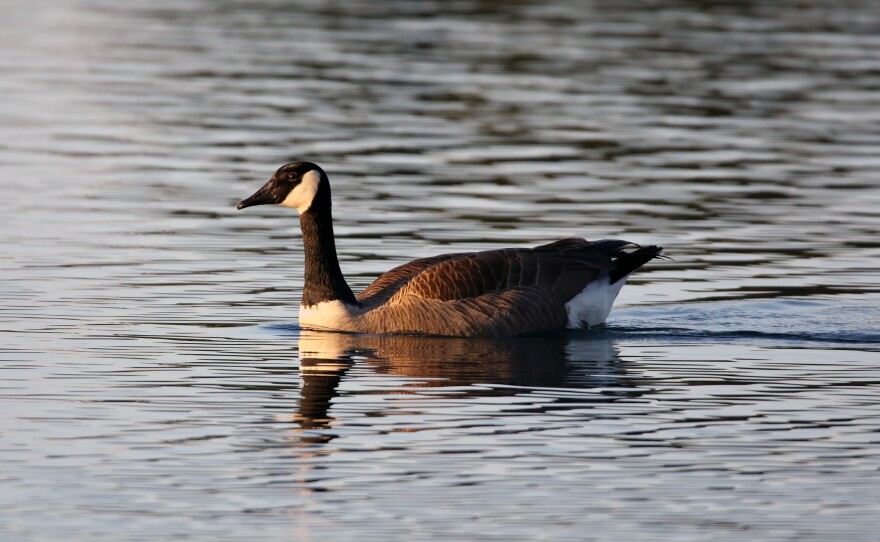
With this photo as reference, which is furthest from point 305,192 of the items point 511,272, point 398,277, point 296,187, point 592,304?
point 592,304

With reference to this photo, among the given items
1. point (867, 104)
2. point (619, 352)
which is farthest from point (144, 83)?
point (619, 352)

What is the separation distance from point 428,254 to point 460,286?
3.73 m

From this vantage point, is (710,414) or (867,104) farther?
(867,104)

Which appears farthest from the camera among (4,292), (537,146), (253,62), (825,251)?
(253,62)

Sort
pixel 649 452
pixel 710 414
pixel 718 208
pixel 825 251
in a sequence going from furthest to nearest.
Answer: pixel 718 208 → pixel 825 251 → pixel 710 414 → pixel 649 452

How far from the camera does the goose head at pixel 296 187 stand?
16.9 m

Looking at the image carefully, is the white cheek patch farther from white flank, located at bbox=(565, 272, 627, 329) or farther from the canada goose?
white flank, located at bbox=(565, 272, 627, 329)

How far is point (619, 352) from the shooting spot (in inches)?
604

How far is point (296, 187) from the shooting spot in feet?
55.8

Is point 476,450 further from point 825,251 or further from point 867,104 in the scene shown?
point 867,104

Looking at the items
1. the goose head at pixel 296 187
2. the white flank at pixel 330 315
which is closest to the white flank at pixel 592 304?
the white flank at pixel 330 315

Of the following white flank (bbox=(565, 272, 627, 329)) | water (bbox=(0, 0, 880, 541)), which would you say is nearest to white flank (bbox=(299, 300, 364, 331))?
water (bbox=(0, 0, 880, 541))

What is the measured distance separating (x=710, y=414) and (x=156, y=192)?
13.5 meters

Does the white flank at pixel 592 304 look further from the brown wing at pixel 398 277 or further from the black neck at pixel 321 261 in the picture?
the black neck at pixel 321 261
